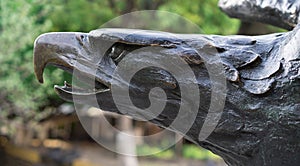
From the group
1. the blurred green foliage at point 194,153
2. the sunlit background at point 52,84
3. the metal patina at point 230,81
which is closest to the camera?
the metal patina at point 230,81

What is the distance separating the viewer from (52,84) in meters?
5.66

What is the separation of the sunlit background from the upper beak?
10.3ft

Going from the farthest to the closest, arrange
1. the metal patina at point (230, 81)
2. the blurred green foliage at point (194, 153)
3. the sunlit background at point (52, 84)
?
1. the blurred green foliage at point (194, 153)
2. the sunlit background at point (52, 84)
3. the metal patina at point (230, 81)

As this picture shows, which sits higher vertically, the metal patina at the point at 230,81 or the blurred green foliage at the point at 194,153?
the metal patina at the point at 230,81

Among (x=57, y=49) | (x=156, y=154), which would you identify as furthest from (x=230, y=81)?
(x=156, y=154)

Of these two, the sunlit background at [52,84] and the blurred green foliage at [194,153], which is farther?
the blurred green foliage at [194,153]

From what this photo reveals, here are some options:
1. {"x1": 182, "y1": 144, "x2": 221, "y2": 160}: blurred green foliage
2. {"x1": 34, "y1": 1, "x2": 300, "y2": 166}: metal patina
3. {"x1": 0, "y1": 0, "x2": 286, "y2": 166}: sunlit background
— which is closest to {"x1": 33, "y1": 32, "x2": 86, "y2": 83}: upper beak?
{"x1": 34, "y1": 1, "x2": 300, "y2": 166}: metal patina

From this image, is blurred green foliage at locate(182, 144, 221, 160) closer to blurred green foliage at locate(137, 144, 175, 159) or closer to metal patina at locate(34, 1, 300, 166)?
blurred green foliage at locate(137, 144, 175, 159)

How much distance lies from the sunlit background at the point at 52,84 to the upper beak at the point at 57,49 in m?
3.15

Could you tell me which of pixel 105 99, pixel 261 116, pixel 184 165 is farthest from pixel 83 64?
pixel 184 165

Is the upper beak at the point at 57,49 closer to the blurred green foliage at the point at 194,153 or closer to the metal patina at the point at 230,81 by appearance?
the metal patina at the point at 230,81

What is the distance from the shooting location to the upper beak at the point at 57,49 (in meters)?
1.00

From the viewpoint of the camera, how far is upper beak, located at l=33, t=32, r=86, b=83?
3.28 ft

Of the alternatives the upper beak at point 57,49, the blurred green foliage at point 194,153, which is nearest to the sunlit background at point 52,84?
the blurred green foliage at point 194,153
